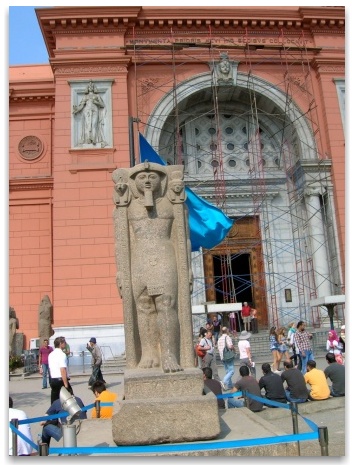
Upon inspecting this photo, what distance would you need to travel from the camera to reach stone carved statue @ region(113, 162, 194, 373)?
5.87 metres

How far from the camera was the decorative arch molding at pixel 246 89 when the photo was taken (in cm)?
1850

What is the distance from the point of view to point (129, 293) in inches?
236

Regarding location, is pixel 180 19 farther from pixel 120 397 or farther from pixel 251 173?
pixel 120 397

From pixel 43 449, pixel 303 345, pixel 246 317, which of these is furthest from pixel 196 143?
pixel 43 449

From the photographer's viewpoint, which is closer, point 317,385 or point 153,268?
point 153,268

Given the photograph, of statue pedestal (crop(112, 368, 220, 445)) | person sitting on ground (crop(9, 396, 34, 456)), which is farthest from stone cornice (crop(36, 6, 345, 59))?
statue pedestal (crop(112, 368, 220, 445))

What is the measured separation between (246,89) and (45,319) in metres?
10.6

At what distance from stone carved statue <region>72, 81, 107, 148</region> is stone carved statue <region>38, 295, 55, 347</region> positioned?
5.46m

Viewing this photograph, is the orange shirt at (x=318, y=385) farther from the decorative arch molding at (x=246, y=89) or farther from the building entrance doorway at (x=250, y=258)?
the decorative arch molding at (x=246, y=89)

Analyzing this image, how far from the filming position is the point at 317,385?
27.7 ft

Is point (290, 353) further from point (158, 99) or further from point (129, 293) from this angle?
point (158, 99)

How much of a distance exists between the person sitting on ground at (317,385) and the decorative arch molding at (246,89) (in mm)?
11438

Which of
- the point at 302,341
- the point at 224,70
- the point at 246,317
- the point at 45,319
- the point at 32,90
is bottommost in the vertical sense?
the point at 302,341

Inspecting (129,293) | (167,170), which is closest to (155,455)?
(129,293)
